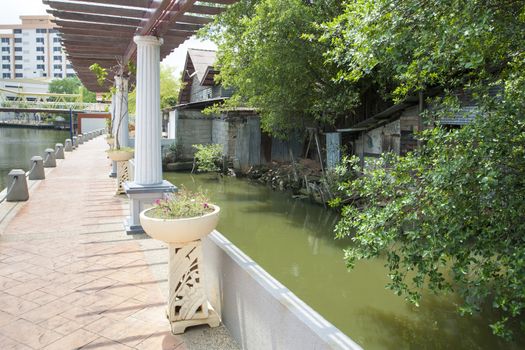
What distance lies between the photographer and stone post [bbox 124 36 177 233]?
18.3ft

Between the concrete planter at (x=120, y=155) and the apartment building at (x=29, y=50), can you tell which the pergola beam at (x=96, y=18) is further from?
the apartment building at (x=29, y=50)

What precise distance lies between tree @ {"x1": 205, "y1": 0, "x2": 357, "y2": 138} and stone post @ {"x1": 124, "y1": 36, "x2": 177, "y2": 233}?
4.51 metres

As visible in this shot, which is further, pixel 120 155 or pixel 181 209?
pixel 120 155

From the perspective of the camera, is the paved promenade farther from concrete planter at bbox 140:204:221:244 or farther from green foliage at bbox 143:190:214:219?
green foliage at bbox 143:190:214:219

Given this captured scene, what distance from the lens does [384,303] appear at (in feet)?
19.2

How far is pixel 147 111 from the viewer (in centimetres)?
565

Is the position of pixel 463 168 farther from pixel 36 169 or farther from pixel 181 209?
pixel 36 169

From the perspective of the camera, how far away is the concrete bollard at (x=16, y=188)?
26.7 ft

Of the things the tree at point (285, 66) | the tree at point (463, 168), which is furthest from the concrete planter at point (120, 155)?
the tree at point (463, 168)

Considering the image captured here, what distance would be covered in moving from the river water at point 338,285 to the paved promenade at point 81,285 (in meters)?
2.42

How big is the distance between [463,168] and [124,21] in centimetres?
452

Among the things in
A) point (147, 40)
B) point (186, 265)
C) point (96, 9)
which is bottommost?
point (186, 265)

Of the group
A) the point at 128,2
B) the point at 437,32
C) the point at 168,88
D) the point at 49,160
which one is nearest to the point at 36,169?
the point at 49,160

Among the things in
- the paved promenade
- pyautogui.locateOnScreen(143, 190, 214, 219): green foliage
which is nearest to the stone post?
the paved promenade
